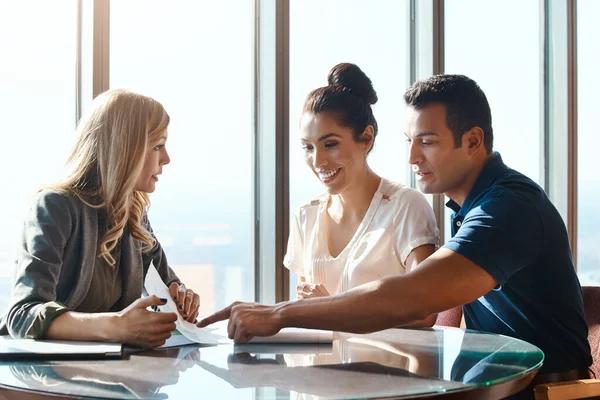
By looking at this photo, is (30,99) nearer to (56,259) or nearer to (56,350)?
(56,259)

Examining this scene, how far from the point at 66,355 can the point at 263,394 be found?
0.51 meters

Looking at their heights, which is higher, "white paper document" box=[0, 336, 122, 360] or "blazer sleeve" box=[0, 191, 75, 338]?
"blazer sleeve" box=[0, 191, 75, 338]

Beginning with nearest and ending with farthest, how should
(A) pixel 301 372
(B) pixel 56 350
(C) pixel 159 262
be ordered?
1. (A) pixel 301 372
2. (B) pixel 56 350
3. (C) pixel 159 262

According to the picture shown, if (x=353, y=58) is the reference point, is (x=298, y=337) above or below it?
below

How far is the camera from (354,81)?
2.75 m

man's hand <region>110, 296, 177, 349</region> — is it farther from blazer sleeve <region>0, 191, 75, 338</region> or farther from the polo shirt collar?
the polo shirt collar

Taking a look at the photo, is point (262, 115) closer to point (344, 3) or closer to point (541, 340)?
point (344, 3)

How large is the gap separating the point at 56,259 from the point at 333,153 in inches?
46.1

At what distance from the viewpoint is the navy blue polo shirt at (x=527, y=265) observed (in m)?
1.75

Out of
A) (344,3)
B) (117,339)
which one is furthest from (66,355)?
(344,3)

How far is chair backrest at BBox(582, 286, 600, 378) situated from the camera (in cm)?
209

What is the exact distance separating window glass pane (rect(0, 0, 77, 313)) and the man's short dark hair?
134cm

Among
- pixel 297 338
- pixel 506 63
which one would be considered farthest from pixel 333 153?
pixel 506 63

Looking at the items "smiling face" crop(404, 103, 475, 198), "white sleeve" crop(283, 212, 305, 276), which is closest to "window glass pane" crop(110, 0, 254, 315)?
"white sleeve" crop(283, 212, 305, 276)
